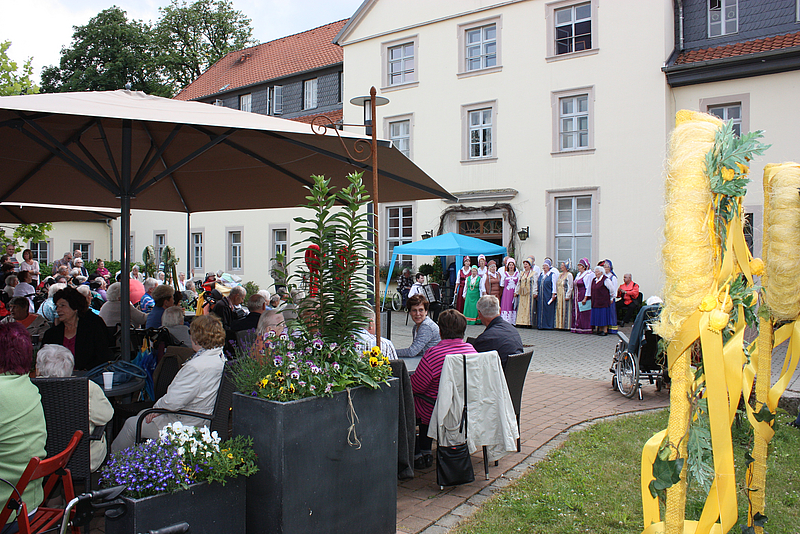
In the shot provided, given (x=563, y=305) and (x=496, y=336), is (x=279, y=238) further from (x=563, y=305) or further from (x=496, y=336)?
(x=496, y=336)

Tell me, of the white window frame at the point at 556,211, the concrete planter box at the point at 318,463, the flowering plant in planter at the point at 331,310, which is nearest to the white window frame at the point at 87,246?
Result: the white window frame at the point at 556,211

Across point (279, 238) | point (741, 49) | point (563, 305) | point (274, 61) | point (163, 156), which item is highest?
point (274, 61)

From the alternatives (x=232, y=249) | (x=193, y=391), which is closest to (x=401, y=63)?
(x=232, y=249)

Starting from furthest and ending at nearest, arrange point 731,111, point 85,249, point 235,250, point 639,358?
point 85,249
point 235,250
point 731,111
point 639,358

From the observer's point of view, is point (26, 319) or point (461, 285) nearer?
point (26, 319)

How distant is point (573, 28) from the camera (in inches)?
706

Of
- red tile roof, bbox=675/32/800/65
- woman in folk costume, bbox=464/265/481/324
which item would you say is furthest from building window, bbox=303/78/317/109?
red tile roof, bbox=675/32/800/65

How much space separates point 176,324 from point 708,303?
5018 millimetres

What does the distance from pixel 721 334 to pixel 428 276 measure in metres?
17.2

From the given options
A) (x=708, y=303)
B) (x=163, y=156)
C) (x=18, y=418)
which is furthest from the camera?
(x=163, y=156)

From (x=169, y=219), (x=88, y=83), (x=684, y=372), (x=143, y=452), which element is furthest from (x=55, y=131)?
(x=88, y=83)

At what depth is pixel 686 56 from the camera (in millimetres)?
16609

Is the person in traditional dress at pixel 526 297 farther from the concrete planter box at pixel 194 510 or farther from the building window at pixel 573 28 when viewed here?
the concrete planter box at pixel 194 510

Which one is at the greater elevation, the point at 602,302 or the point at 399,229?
the point at 399,229
